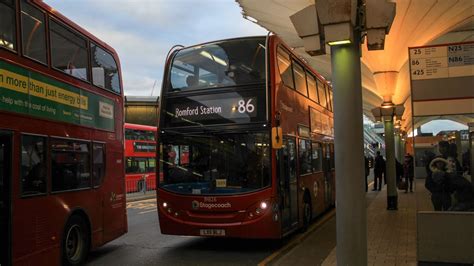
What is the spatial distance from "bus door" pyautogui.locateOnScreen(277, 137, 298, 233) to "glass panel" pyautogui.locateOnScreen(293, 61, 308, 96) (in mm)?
1494

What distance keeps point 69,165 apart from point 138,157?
18.3 metres

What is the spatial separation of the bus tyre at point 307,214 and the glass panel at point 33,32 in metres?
6.72

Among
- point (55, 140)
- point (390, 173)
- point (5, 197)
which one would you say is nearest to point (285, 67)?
point (55, 140)

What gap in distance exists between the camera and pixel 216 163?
908 cm

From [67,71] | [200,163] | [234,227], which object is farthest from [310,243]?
[67,71]

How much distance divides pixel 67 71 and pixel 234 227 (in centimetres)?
389

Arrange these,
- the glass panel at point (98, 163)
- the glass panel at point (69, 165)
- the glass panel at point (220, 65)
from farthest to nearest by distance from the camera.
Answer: the glass panel at point (220, 65)
the glass panel at point (98, 163)
the glass panel at point (69, 165)

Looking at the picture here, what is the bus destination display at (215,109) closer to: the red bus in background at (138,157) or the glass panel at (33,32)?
the glass panel at (33,32)

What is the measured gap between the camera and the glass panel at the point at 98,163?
8.38 m

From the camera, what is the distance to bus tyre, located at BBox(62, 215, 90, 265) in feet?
24.0

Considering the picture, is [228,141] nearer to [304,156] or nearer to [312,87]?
[304,156]

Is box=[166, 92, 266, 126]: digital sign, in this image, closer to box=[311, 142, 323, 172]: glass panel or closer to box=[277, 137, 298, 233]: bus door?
box=[277, 137, 298, 233]: bus door

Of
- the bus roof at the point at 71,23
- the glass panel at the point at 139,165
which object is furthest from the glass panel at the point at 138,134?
the bus roof at the point at 71,23

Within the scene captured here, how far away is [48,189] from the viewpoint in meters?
6.74
